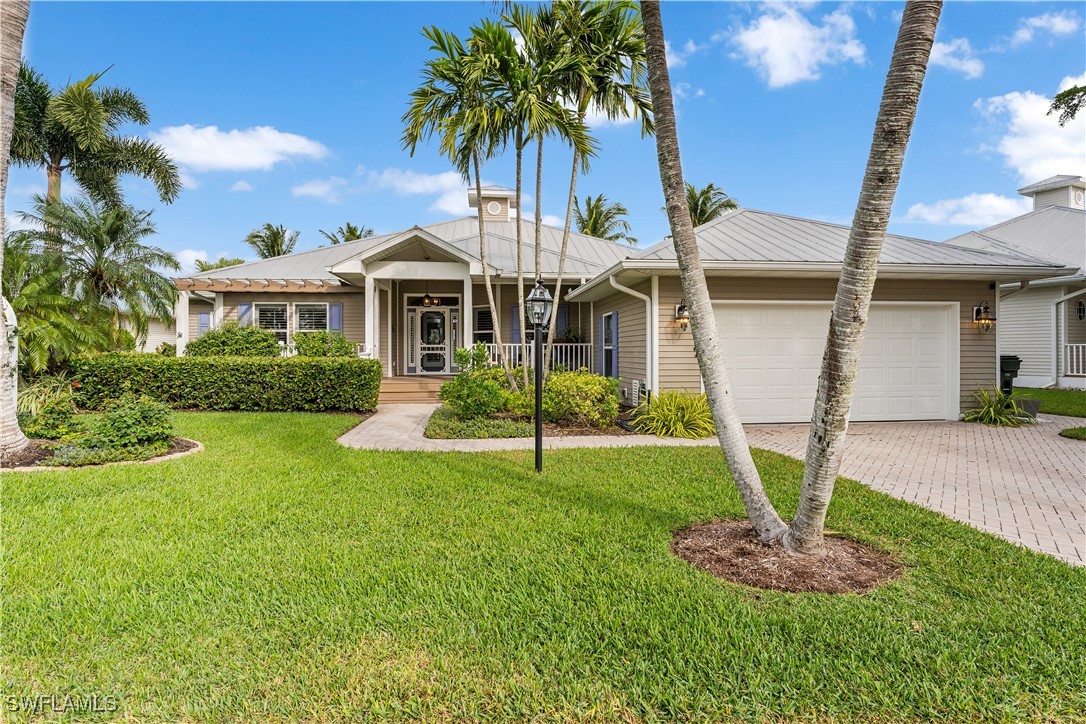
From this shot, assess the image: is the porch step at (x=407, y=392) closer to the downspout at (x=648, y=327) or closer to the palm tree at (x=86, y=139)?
the downspout at (x=648, y=327)

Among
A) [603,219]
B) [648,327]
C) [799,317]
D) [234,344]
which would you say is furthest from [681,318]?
[603,219]

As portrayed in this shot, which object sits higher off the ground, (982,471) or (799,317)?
(799,317)

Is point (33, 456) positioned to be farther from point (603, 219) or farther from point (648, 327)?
point (603, 219)

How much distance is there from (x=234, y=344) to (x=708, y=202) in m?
22.2

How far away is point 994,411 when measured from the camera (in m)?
9.39

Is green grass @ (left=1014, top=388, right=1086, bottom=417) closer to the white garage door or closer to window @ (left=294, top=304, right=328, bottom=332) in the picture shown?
the white garage door

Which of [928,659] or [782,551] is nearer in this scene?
[928,659]

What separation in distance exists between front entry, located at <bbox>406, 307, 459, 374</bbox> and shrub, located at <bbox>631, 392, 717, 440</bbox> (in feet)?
28.2

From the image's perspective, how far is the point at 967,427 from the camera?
354 inches

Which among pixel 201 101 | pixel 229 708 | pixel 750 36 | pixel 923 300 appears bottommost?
pixel 229 708

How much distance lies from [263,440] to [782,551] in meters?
6.76

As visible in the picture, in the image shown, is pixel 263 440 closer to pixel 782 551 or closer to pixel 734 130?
pixel 782 551

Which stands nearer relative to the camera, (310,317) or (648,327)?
(648,327)

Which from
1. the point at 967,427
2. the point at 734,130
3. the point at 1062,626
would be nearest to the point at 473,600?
the point at 1062,626
